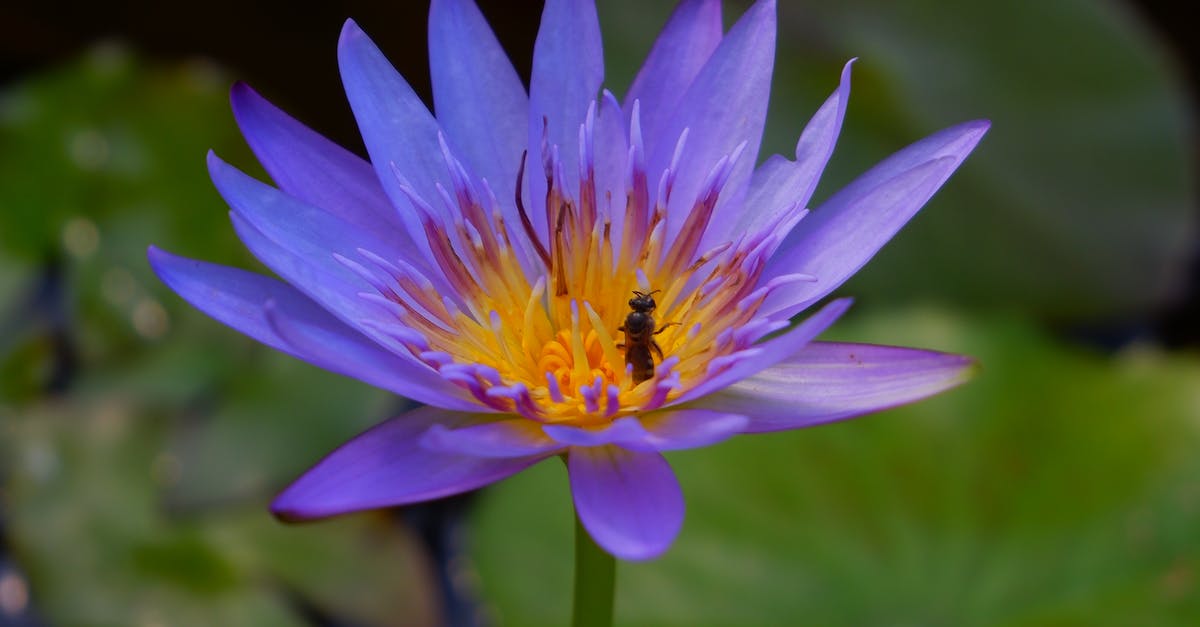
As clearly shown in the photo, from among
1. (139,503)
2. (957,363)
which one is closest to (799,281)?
(957,363)

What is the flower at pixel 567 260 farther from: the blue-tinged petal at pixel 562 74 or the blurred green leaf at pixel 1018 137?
the blurred green leaf at pixel 1018 137

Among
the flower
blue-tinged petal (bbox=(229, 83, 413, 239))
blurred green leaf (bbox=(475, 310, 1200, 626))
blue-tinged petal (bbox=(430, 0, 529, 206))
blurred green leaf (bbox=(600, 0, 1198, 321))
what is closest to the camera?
the flower

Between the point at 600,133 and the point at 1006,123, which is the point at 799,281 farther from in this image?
the point at 1006,123

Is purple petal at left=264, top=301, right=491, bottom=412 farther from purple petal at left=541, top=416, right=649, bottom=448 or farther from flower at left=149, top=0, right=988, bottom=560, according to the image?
purple petal at left=541, top=416, right=649, bottom=448

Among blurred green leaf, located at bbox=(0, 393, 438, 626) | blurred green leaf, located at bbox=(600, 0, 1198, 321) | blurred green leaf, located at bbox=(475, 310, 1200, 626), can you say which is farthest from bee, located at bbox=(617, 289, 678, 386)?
blurred green leaf, located at bbox=(600, 0, 1198, 321)

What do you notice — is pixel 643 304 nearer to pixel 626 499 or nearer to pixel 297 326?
pixel 626 499

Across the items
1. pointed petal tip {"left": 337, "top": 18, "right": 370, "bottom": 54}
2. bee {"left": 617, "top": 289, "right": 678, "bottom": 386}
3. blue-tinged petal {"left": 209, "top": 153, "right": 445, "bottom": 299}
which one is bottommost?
bee {"left": 617, "top": 289, "right": 678, "bottom": 386}

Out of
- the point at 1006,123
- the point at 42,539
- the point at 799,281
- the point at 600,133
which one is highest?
the point at 600,133
